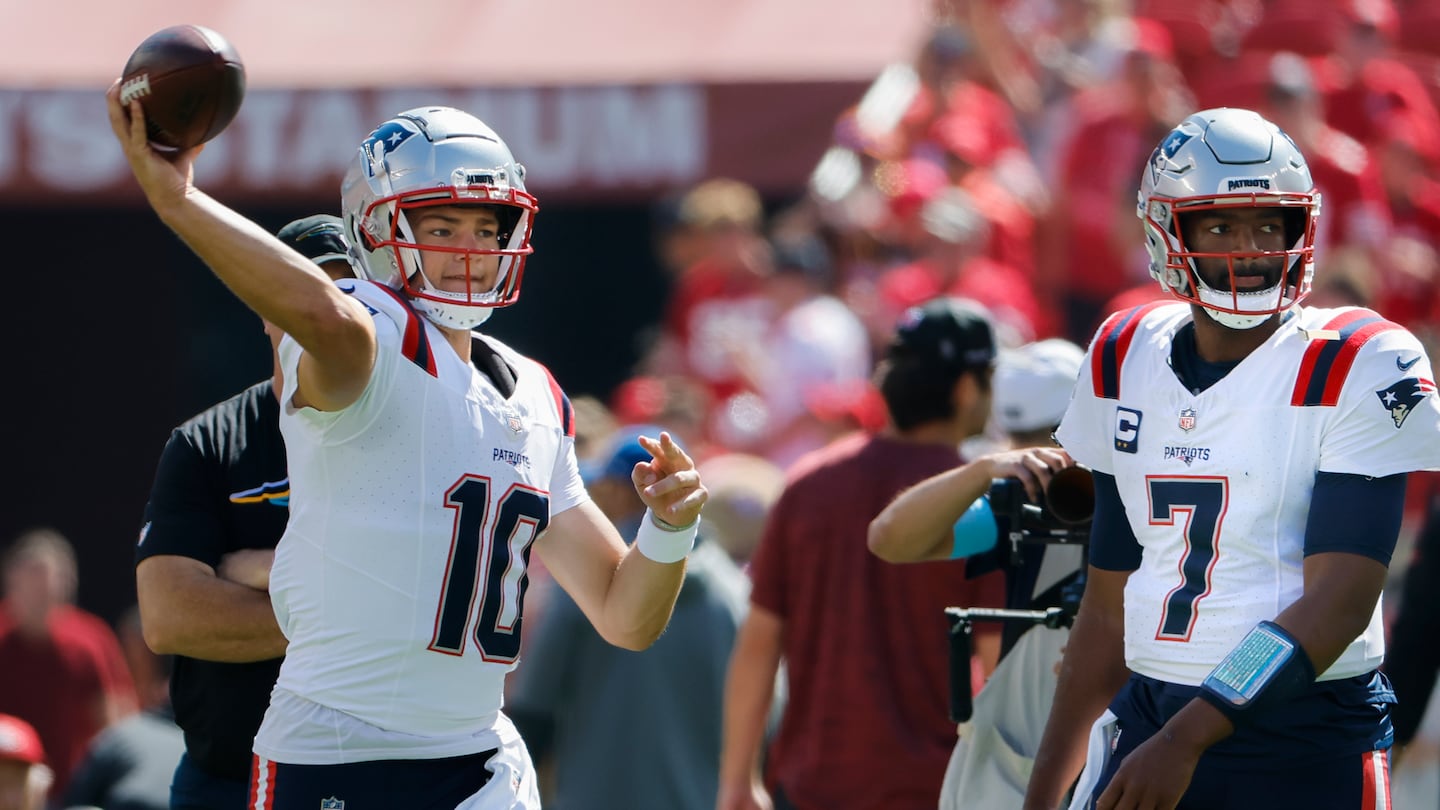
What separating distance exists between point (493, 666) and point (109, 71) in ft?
24.4

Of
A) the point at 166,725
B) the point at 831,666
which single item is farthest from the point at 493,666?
the point at 166,725

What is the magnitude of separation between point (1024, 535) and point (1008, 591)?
333 millimetres

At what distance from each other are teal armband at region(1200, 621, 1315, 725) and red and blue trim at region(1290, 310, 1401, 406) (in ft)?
1.26

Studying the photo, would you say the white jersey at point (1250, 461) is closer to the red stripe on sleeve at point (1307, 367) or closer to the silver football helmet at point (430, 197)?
the red stripe on sleeve at point (1307, 367)

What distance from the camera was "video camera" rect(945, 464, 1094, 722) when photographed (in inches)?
152

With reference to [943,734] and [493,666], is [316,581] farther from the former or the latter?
[943,734]

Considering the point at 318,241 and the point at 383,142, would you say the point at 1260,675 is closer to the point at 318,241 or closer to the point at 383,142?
the point at 383,142

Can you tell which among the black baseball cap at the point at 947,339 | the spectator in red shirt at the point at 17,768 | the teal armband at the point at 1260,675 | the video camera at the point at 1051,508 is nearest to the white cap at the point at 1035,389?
the black baseball cap at the point at 947,339

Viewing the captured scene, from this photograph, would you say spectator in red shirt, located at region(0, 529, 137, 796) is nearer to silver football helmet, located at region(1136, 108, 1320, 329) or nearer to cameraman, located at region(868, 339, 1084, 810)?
cameraman, located at region(868, 339, 1084, 810)

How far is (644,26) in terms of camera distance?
10.7m

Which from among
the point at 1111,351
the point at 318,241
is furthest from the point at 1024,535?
the point at 318,241

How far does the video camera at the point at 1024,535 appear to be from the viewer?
12.7 ft

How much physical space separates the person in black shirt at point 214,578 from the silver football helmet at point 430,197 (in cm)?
41

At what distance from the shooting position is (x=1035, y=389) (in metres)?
4.52
